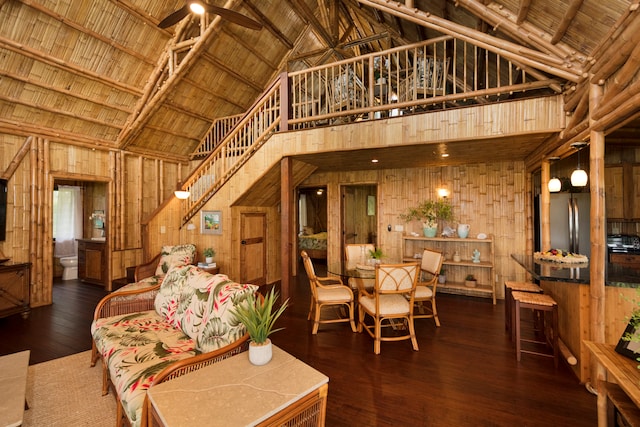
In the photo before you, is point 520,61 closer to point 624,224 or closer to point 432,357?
point 432,357

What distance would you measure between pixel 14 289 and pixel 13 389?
137 inches

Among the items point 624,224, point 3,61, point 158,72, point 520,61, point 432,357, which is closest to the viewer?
point 520,61

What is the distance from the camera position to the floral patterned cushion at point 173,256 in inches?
191

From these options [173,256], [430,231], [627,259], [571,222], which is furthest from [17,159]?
[627,259]

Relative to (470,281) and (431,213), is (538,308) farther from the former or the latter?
(431,213)

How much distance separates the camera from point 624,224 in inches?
197

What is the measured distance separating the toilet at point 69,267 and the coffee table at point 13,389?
5.65m

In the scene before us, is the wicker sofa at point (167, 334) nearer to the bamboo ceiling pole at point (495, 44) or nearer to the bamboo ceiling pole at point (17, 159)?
the bamboo ceiling pole at point (495, 44)

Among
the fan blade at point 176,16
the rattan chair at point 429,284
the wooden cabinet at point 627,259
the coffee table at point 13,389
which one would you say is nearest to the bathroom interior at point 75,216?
the fan blade at point 176,16

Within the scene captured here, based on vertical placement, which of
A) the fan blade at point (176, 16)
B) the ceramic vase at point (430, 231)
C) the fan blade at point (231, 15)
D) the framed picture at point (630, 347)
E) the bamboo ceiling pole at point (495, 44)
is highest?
the fan blade at point (231, 15)

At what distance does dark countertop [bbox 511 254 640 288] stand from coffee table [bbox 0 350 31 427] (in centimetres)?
389

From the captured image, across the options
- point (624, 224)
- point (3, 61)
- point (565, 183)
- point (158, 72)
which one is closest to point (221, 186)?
point (158, 72)

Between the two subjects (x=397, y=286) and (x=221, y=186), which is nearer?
(x=397, y=286)

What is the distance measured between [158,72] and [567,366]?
7.69 metres
